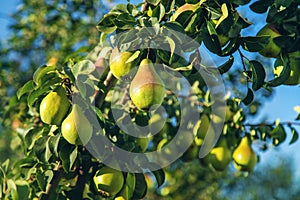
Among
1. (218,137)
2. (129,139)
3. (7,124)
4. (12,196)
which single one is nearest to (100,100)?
(129,139)

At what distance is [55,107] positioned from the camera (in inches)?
38.7

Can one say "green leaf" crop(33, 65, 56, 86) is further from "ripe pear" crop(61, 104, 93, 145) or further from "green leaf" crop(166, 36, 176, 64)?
"green leaf" crop(166, 36, 176, 64)

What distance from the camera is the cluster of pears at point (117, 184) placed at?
3.42 ft

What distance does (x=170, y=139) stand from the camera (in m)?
1.50

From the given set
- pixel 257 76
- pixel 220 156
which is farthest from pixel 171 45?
pixel 220 156

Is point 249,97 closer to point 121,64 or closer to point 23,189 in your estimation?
point 121,64

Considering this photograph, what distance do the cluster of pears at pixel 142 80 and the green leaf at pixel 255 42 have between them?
0.19 meters

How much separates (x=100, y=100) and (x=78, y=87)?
13 centimetres

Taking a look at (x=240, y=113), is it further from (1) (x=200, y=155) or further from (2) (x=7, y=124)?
(2) (x=7, y=124)

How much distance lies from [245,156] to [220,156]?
0.24ft

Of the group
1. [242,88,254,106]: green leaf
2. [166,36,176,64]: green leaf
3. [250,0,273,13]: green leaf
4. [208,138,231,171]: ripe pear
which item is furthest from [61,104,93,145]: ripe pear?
[208,138,231,171]: ripe pear

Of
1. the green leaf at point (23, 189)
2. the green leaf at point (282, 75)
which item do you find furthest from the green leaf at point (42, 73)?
the green leaf at point (282, 75)

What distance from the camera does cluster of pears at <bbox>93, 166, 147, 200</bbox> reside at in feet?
3.42

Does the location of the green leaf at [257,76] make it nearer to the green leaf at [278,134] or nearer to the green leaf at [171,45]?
the green leaf at [171,45]
